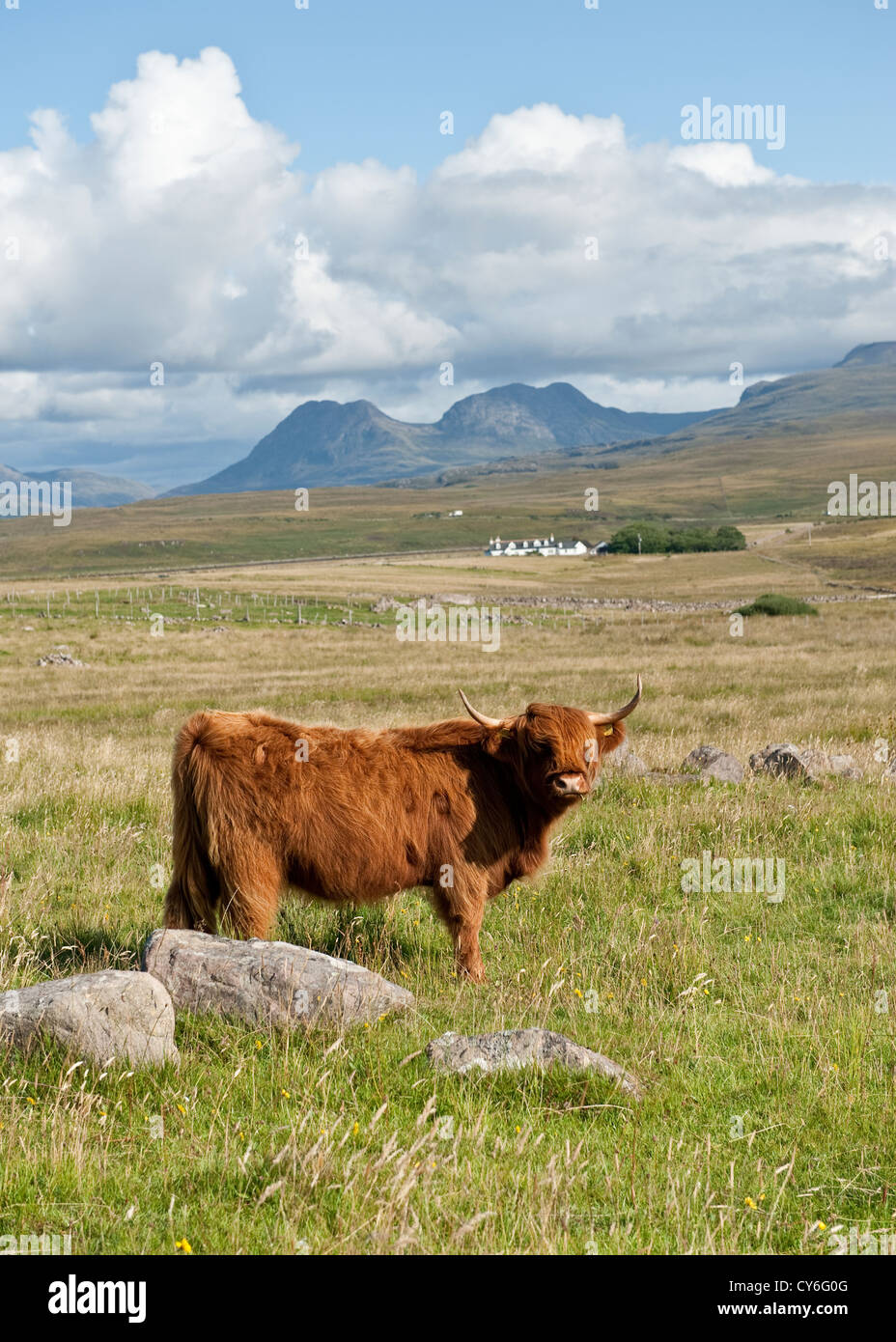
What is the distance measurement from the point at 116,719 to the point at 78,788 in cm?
1244

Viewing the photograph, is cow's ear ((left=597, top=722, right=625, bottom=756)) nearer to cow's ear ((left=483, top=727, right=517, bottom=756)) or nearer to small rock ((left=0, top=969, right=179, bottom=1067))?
cow's ear ((left=483, top=727, right=517, bottom=756))

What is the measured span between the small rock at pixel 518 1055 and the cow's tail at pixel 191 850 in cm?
205

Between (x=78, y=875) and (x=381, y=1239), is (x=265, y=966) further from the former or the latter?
(x=78, y=875)

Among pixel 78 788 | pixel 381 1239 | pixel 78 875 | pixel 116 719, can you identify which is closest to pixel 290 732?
pixel 78 875

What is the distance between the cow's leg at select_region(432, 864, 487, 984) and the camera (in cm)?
620

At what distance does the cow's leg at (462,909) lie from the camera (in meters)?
6.20

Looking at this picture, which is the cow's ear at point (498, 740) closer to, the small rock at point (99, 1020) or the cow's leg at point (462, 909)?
the cow's leg at point (462, 909)

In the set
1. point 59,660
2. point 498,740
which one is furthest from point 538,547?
point 498,740

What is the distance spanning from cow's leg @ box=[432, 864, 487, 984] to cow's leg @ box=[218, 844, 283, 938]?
0.97 metres

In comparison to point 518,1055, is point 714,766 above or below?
above

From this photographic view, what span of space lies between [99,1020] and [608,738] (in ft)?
11.0

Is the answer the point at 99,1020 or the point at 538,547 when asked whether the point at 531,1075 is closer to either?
the point at 99,1020

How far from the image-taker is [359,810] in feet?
20.0
